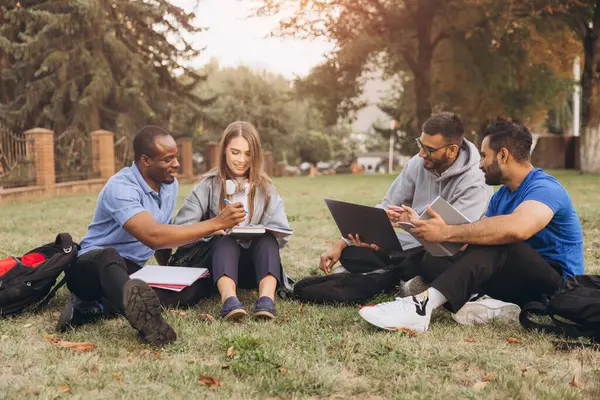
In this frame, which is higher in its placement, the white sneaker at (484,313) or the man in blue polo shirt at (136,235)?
the man in blue polo shirt at (136,235)

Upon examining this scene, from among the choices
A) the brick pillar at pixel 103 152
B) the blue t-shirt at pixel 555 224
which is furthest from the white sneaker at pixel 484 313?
the brick pillar at pixel 103 152

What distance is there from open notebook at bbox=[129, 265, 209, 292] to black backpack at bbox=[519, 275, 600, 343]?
2170mm

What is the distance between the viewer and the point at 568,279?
399cm

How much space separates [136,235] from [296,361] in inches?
58.8

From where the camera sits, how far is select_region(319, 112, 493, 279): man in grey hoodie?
15.6 ft

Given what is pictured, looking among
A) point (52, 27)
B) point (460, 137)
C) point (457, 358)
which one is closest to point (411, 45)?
point (52, 27)

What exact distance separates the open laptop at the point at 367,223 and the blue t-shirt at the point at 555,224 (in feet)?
2.67

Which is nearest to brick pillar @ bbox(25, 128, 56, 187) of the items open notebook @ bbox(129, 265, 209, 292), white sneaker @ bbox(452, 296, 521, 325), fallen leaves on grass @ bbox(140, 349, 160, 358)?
open notebook @ bbox(129, 265, 209, 292)

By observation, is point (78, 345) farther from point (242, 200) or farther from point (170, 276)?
point (242, 200)

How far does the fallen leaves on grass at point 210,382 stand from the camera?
9.95ft

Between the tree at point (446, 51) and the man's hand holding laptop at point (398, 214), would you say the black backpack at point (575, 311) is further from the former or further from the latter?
the tree at point (446, 51)

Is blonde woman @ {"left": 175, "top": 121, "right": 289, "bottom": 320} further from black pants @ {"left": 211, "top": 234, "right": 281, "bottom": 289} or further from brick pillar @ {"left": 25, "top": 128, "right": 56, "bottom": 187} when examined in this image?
brick pillar @ {"left": 25, "top": 128, "right": 56, "bottom": 187}

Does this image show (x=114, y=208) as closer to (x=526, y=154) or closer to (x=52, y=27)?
(x=526, y=154)

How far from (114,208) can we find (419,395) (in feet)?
7.84
